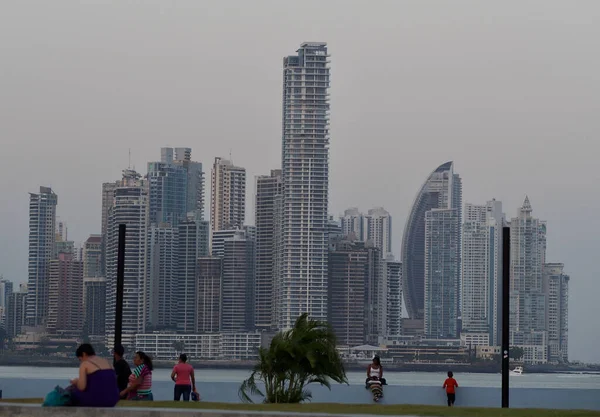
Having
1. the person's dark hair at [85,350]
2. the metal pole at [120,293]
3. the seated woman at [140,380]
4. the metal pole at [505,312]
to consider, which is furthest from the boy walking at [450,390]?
the person's dark hair at [85,350]

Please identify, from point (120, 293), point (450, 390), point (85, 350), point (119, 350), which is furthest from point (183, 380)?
point (85, 350)

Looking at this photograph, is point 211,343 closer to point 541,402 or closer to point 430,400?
point 541,402

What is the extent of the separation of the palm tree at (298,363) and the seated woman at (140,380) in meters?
3.60

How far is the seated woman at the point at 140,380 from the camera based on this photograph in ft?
59.0

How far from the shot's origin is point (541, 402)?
41.8m

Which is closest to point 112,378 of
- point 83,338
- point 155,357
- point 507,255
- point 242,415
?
point 242,415

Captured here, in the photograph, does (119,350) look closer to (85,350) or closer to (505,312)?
(85,350)

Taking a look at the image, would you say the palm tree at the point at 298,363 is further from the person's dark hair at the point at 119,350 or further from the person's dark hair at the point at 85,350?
the person's dark hair at the point at 85,350

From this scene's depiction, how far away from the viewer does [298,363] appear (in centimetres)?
2145

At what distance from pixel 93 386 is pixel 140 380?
18.2 feet

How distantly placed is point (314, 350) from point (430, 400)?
13.9 ft

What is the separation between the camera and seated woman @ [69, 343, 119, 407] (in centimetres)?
1258

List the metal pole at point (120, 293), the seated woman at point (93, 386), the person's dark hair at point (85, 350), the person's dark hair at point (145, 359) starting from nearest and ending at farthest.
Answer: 1. the seated woman at point (93, 386)
2. the person's dark hair at point (85, 350)
3. the person's dark hair at point (145, 359)
4. the metal pole at point (120, 293)

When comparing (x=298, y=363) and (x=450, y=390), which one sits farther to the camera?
(x=450, y=390)
